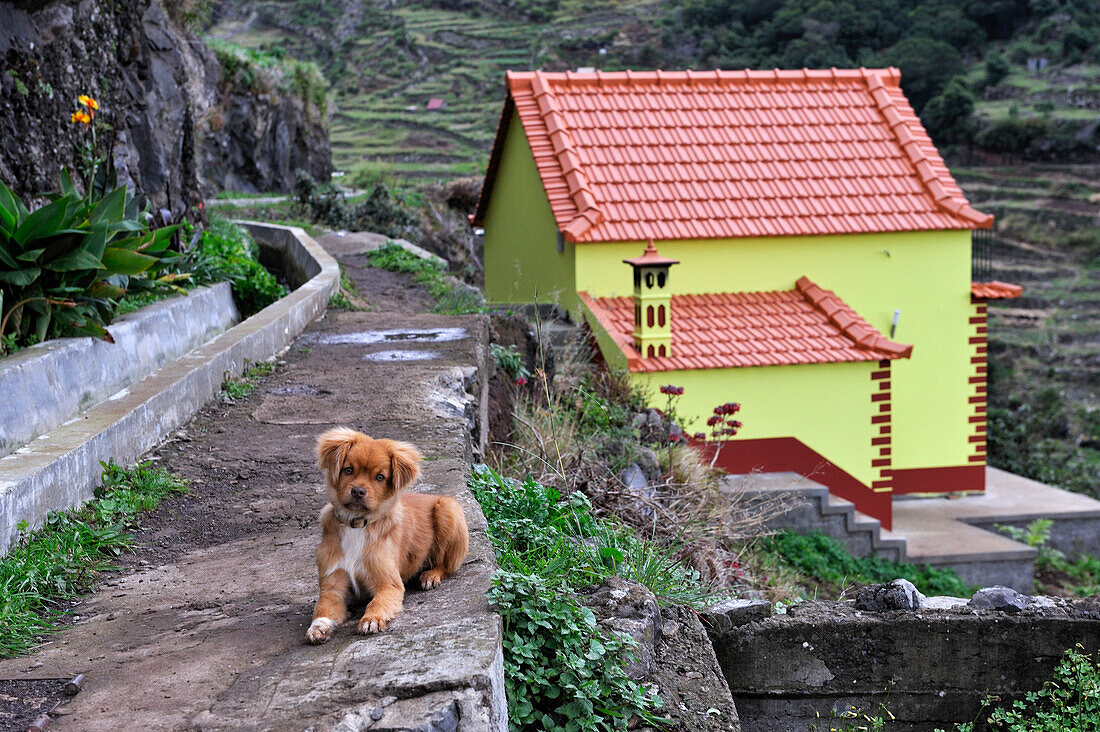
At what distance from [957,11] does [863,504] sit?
58.8 metres

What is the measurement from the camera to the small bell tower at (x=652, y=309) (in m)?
13.5

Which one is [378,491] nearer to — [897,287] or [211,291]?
[211,291]

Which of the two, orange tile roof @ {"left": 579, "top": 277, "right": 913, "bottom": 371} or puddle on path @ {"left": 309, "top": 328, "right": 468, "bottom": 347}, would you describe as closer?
puddle on path @ {"left": 309, "top": 328, "right": 468, "bottom": 347}

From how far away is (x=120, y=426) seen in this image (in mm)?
5418

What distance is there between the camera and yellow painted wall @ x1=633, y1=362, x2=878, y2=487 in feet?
45.2

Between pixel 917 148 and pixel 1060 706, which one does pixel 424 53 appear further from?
pixel 1060 706

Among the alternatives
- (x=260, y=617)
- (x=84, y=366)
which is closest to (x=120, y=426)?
(x=84, y=366)

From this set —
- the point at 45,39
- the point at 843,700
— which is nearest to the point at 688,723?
the point at 843,700

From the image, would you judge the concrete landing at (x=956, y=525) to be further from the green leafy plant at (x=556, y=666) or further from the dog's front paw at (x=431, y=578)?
the dog's front paw at (x=431, y=578)

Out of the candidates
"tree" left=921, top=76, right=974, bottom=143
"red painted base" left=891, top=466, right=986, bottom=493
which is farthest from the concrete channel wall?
"tree" left=921, top=76, right=974, bottom=143

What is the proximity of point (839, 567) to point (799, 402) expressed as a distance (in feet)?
9.43

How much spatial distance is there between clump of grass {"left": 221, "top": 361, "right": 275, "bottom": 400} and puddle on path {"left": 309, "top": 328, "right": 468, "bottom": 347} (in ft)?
3.64

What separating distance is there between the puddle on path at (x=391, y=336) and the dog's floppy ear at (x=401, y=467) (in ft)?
18.4

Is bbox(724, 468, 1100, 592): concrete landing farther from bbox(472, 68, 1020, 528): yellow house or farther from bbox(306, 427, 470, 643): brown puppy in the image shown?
bbox(306, 427, 470, 643): brown puppy
